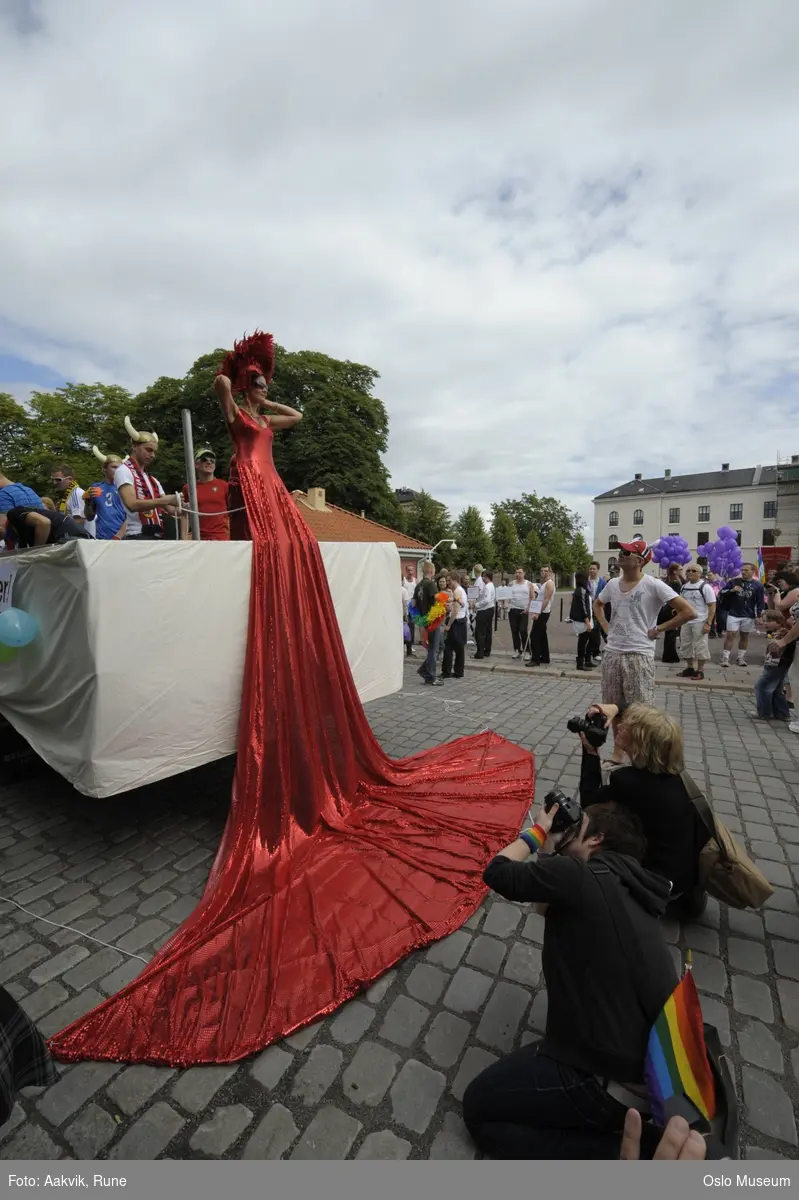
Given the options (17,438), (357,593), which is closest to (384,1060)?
(357,593)

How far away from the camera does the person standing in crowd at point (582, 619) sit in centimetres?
945

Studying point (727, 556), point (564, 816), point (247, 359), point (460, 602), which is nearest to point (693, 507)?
point (727, 556)

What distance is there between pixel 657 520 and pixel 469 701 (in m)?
65.8

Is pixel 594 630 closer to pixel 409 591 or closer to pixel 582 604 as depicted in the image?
pixel 582 604

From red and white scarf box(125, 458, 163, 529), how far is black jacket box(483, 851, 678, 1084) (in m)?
3.99

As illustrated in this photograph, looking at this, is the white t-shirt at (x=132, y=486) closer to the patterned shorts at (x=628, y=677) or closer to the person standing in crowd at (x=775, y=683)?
the patterned shorts at (x=628, y=677)

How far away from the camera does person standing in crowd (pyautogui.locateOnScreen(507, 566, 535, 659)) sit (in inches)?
405

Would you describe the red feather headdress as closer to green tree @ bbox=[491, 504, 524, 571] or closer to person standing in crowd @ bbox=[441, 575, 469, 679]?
person standing in crowd @ bbox=[441, 575, 469, 679]

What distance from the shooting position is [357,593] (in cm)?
435

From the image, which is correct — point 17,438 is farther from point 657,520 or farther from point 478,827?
point 657,520

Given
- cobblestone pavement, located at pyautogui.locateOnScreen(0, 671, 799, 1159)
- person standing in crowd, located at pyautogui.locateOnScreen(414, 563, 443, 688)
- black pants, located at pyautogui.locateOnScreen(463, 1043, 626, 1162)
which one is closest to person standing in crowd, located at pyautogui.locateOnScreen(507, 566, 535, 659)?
person standing in crowd, located at pyautogui.locateOnScreen(414, 563, 443, 688)

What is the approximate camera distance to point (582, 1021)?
1.55 metres

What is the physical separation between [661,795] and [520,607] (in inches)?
325

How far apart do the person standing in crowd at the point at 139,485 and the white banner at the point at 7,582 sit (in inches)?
32.8
